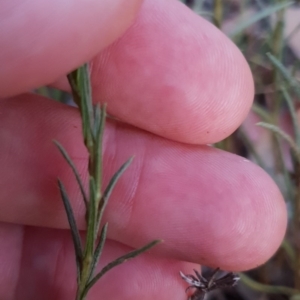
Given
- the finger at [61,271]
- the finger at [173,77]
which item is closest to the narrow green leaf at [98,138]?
the finger at [173,77]

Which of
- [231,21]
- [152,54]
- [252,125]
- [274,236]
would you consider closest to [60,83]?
[152,54]

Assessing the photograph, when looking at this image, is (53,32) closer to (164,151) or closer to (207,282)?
(164,151)

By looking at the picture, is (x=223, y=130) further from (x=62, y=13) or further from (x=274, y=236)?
(x=62, y=13)

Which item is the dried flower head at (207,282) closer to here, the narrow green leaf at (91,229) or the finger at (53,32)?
the narrow green leaf at (91,229)

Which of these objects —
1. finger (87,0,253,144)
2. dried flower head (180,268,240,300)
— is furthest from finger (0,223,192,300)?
finger (87,0,253,144)

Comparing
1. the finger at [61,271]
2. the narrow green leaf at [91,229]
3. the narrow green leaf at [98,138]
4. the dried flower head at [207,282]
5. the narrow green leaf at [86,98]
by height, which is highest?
the narrow green leaf at [86,98]

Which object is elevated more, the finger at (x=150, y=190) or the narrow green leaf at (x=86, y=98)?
the narrow green leaf at (x=86, y=98)
